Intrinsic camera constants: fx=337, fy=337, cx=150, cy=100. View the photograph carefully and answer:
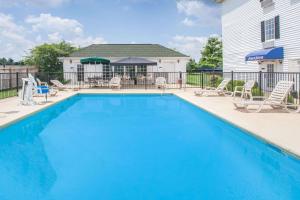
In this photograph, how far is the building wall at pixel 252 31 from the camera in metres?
17.4

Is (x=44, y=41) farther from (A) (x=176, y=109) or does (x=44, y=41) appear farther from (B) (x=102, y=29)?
(A) (x=176, y=109)

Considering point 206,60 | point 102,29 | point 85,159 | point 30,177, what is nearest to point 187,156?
point 85,159

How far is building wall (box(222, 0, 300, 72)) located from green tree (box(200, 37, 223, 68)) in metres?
22.1

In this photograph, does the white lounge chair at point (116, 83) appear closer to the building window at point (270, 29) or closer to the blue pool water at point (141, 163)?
the building window at point (270, 29)

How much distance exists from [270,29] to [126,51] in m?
15.7

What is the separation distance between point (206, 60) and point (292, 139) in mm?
A: 44690

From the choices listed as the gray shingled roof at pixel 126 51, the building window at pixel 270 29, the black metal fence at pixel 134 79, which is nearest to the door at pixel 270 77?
the black metal fence at pixel 134 79

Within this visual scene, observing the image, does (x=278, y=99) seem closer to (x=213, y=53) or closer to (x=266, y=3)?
(x=266, y=3)

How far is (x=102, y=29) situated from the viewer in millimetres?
40250

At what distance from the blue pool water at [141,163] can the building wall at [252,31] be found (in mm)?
8950

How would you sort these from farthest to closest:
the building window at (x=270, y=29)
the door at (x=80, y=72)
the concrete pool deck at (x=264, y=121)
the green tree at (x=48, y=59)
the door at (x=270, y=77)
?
the green tree at (x=48, y=59)
the door at (x=80, y=72)
the building window at (x=270, y=29)
the door at (x=270, y=77)
the concrete pool deck at (x=264, y=121)

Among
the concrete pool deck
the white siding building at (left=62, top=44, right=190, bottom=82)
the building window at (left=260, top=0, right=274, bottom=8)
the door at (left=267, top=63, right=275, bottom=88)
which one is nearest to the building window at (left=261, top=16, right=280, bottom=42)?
the building window at (left=260, top=0, right=274, bottom=8)

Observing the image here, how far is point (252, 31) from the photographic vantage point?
22.0 m

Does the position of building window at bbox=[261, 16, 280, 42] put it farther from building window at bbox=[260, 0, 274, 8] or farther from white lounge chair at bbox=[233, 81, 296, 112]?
white lounge chair at bbox=[233, 81, 296, 112]
